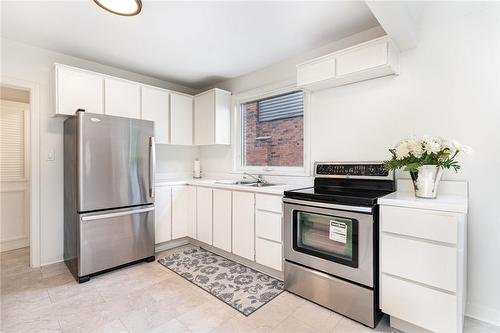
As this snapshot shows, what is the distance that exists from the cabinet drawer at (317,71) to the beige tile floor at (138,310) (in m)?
2.11

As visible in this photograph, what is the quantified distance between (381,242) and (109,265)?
2716 millimetres

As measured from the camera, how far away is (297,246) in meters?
2.23

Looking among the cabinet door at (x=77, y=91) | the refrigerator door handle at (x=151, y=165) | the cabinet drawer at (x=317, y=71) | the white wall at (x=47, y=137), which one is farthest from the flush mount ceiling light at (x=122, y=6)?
the white wall at (x=47, y=137)

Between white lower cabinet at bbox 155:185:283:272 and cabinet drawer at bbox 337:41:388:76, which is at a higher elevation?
cabinet drawer at bbox 337:41:388:76

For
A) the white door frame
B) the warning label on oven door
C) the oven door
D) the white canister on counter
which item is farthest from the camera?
the white canister on counter

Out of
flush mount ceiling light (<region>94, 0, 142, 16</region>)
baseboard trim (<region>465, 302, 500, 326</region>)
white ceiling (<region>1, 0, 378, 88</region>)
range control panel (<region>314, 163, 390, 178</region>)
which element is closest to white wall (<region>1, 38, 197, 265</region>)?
white ceiling (<region>1, 0, 378, 88</region>)

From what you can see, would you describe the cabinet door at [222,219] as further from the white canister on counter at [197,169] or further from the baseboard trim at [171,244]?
the white canister on counter at [197,169]

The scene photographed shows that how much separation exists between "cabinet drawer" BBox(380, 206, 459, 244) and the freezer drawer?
8.38 ft

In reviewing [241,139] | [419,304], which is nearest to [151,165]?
[241,139]

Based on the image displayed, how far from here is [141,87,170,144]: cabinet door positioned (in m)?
3.31

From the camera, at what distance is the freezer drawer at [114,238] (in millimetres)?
2519

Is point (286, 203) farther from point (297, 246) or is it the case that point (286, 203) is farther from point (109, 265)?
point (109, 265)

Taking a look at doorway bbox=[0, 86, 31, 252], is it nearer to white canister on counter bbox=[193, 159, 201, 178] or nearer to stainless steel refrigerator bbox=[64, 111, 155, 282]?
stainless steel refrigerator bbox=[64, 111, 155, 282]

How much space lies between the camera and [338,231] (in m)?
1.95
